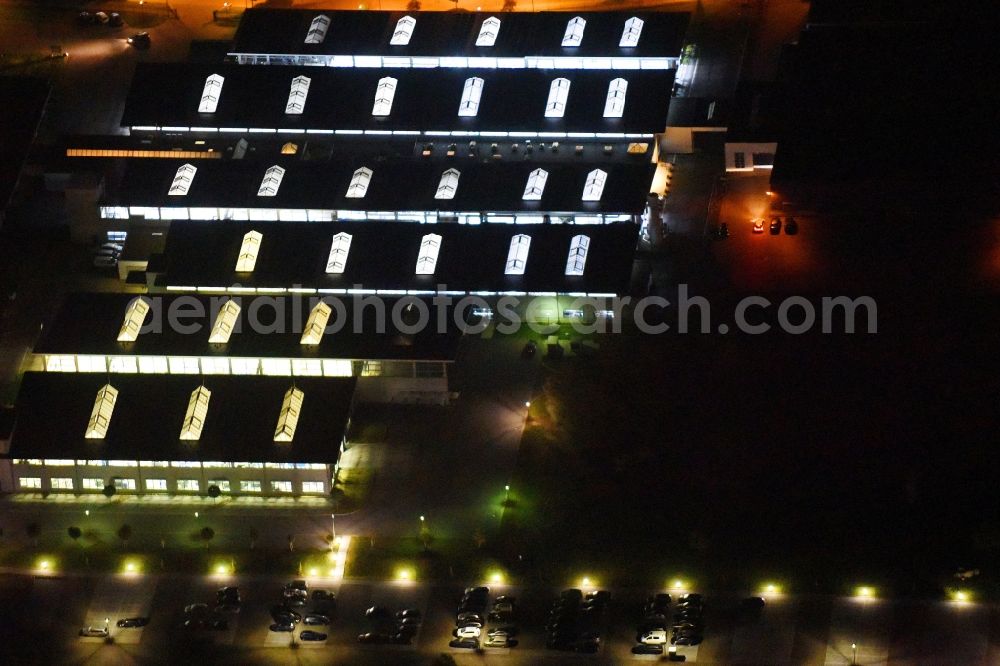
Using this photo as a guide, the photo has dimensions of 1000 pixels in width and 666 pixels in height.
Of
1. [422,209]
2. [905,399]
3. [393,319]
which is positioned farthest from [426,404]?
[905,399]

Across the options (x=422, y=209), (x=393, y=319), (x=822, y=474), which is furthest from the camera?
(x=422, y=209)

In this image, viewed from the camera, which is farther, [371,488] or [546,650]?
[371,488]

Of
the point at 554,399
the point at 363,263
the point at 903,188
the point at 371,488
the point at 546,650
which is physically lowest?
the point at 546,650

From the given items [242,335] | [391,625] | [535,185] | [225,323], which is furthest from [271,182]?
[391,625]

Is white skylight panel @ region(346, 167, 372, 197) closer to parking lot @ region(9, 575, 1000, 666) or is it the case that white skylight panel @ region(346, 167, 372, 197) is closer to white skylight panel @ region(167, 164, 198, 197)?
white skylight panel @ region(167, 164, 198, 197)

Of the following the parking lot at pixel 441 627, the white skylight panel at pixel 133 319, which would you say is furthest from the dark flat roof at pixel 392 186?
the parking lot at pixel 441 627

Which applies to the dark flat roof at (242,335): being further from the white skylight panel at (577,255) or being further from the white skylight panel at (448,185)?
the white skylight panel at (448,185)

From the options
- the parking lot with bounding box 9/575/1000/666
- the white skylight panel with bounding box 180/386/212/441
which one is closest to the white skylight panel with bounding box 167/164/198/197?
the white skylight panel with bounding box 180/386/212/441

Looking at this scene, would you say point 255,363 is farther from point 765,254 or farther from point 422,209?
point 765,254
